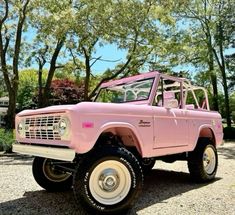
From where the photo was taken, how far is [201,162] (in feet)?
22.7

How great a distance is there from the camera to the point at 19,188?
660 centimetres

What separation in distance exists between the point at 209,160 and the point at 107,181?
3.12m

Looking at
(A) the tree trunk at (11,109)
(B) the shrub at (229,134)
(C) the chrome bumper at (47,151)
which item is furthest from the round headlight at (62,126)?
(B) the shrub at (229,134)

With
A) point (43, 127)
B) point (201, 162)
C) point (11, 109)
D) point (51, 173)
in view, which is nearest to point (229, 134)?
point (11, 109)

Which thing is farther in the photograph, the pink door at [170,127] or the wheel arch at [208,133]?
the wheel arch at [208,133]

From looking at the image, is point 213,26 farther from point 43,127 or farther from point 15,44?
point 43,127

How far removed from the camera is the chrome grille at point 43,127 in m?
4.91

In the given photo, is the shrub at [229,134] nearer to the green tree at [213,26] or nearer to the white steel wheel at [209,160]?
the green tree at [213,26]

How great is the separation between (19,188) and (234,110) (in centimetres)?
3062

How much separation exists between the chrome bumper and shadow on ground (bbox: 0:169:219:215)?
0.78 meters

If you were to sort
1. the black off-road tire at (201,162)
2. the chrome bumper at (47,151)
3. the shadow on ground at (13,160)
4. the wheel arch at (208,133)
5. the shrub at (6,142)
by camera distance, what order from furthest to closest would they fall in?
the shrub at (6,142) → the shadow on ground at (13,160) → the wheel arch at (208,133) → the black off-road tire at (201,162) → the chrome bumper at (47,151)

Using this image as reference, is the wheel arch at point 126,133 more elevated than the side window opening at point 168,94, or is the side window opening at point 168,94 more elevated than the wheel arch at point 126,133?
the side window opening at point 168,94

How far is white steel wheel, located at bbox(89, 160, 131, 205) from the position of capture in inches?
188

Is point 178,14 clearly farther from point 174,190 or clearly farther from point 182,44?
point 174,190
